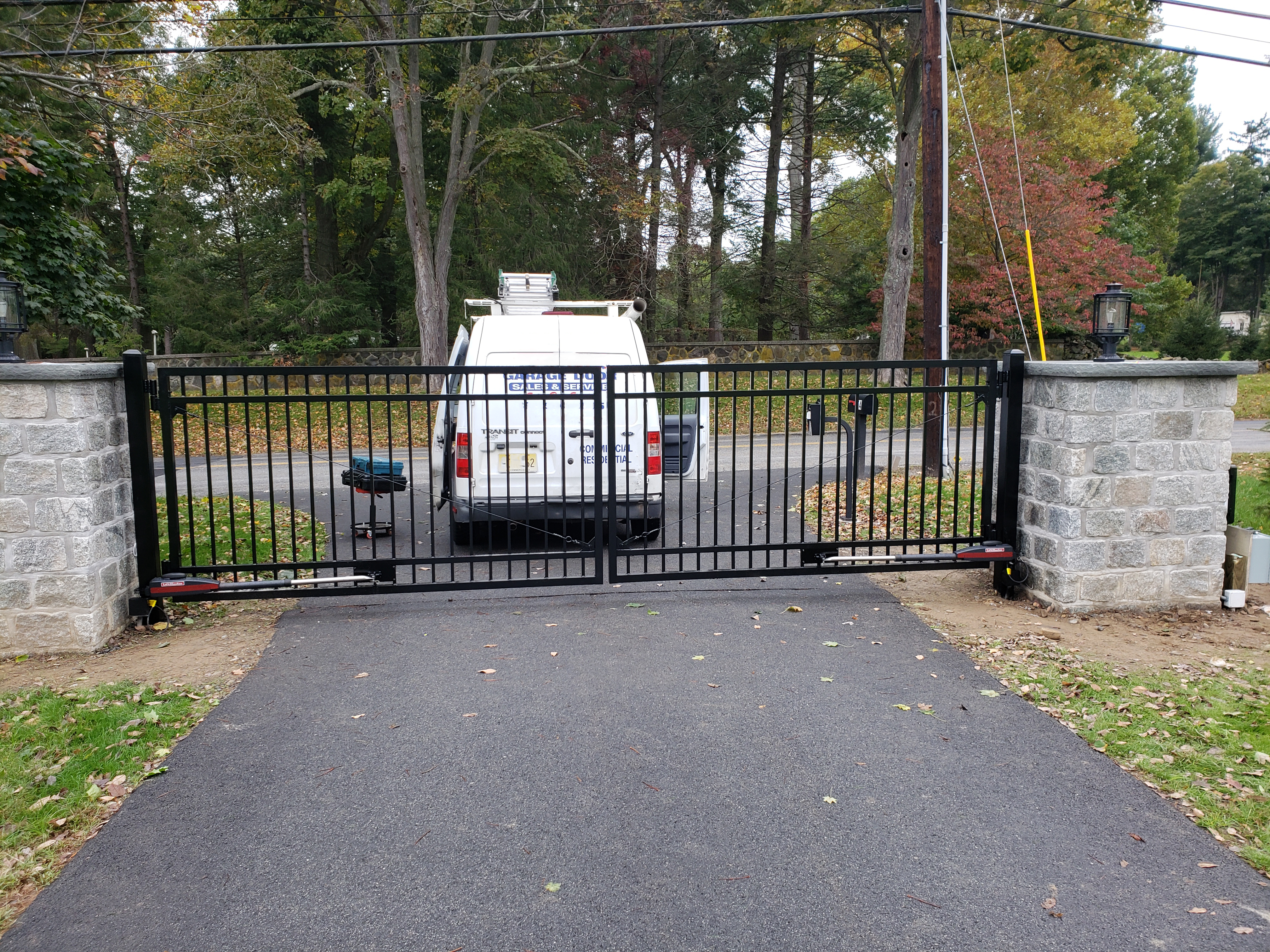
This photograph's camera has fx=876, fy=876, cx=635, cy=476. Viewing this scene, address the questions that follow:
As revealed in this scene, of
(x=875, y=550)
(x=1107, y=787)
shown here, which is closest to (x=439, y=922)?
(x=1107, y=787)

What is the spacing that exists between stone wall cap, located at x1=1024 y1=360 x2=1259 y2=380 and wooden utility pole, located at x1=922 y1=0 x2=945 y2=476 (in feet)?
17.8

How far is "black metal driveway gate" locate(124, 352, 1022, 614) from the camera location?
18.7 ft

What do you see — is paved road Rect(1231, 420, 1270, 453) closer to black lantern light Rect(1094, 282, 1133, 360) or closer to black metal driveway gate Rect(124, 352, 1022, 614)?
black metal driveway gate Rect(124, 352, 1022, 614)

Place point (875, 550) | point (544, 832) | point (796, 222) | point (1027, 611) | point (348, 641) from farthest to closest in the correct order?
point (796, 222) → point (875, 550) → point (1027, 611) → point (348, 641) → point (544, 832)

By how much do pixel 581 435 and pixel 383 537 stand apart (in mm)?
3671

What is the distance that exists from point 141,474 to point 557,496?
3.06 m

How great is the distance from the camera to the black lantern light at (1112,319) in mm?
5781

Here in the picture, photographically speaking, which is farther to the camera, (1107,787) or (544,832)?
(1107,787)

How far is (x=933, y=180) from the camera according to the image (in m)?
11.4

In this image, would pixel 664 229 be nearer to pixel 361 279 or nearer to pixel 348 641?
pixel 361 279

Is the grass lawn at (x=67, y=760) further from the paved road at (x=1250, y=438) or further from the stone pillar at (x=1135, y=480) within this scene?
the paved road at (x=1250, y=438)

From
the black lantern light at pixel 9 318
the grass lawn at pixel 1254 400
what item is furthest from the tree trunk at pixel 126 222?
the grass lawn at pixel 1254 400

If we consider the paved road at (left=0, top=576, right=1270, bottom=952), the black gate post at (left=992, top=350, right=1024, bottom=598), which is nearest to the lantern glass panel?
the paved road at (left=0, top=576, right=1270, bottom=952)

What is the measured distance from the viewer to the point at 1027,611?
609 centimetres
